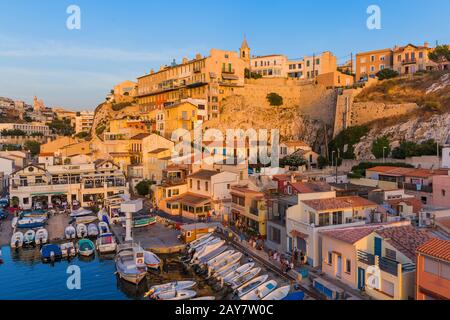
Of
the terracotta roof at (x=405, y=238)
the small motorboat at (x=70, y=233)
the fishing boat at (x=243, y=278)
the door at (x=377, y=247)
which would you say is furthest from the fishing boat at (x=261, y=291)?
the small motorboat at (x=70, y=233)

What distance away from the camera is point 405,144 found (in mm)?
43875

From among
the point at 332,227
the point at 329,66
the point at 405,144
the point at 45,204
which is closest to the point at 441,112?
the point at 405,144

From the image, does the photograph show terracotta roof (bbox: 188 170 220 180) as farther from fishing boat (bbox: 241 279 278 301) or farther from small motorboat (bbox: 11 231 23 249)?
fishing boat (bbox: 241 279 278 301)

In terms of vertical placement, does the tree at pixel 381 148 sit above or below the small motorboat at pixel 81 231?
above

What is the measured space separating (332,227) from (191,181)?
17765mm

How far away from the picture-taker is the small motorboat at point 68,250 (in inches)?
996

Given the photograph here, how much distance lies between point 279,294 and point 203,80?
162 feet

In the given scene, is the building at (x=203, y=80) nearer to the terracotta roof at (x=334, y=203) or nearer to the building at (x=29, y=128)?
the terracotta roof at (x=334, y=203)

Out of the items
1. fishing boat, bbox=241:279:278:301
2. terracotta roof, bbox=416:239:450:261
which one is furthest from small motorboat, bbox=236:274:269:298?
terracotta roof, bbox=416:239:450:261

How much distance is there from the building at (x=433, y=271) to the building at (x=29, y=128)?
101 meters

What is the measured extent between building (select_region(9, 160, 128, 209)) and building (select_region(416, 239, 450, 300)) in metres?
30.3

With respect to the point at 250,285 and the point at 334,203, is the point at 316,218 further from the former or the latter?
the point at 250,285

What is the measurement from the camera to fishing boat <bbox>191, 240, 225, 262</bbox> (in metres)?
23.7

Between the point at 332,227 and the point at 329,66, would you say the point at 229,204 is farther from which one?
the point at 329,66
